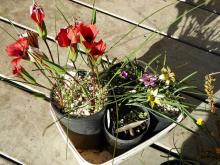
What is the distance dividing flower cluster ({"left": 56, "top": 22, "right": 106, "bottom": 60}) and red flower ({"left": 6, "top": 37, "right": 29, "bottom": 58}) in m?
0.08

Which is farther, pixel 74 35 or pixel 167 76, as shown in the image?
pixel 167 76

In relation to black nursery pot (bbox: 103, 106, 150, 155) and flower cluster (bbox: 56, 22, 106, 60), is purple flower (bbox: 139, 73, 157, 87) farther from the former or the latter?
flower cluster (bbox: 56, 22, 106, 60)

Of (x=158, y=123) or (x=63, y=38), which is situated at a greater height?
(x=63, y=38)

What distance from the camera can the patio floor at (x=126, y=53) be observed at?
1.35 m

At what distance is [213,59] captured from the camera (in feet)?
5.19

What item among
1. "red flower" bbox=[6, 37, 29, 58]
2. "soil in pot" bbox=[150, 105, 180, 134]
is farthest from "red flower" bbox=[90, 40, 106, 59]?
"soil in pot" bbox=[150, 105, 180, 134]

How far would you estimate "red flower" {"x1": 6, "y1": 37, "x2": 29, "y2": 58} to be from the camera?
3.24ft

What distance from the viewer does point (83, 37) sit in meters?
0.98

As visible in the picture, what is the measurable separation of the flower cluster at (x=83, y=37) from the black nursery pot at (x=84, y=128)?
21cm

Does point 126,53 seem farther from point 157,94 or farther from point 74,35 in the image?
point 74,35

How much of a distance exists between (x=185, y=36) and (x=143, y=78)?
1.80 feet

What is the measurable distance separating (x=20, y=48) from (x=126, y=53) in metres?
0.66

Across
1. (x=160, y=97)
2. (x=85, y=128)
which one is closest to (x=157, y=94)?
(x=160, y=97)

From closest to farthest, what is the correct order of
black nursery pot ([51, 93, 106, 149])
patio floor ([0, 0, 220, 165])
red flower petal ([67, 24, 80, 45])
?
red flower petal ([67, 24, 80, 45]), black nursery pot ([51, 93, 106, 149]), patio floor ([0, 0, 220, 165])
